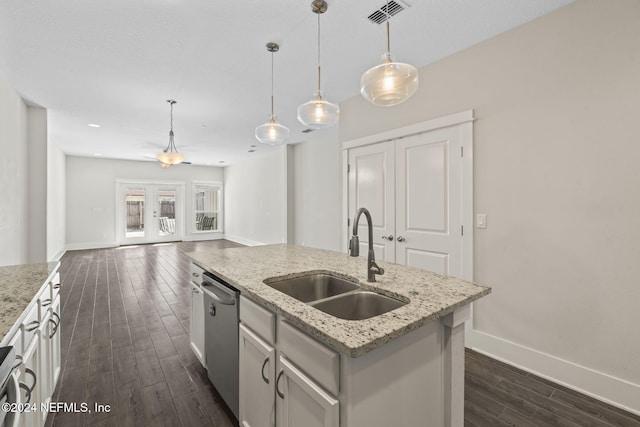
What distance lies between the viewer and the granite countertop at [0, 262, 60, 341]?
1080mm

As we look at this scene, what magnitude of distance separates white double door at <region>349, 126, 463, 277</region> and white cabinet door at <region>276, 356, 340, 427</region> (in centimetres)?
213

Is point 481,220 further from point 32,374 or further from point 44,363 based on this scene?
point 44,363

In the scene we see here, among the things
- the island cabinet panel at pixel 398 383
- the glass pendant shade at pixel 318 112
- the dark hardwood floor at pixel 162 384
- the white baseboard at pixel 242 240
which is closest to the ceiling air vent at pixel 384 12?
the glass pendant shade at pixel 318 112

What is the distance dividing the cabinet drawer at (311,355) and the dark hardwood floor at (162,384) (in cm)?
102

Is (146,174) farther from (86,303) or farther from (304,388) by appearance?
(304,388)

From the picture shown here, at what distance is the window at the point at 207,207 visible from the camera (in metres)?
10.1

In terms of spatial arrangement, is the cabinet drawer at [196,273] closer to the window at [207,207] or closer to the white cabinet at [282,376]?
the white cabinet at [282,376]

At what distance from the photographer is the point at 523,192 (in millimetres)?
2334

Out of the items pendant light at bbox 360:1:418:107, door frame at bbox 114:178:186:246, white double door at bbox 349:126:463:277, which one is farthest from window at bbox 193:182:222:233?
pendant light at bbox 360:1:418:107

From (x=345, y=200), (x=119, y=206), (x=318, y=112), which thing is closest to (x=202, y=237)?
(x=119, y=206)

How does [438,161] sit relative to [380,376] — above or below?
above

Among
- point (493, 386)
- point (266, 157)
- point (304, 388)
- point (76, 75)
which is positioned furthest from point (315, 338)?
point (266, 157)

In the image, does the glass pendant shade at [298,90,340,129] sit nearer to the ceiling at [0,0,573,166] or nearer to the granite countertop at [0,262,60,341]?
the ceiling at [0,0,573,166]

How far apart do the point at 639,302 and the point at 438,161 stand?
5.73 ft
